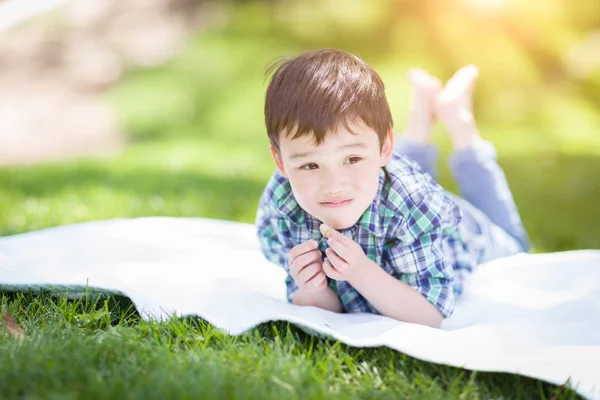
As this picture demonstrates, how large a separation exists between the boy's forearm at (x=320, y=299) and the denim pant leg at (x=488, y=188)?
1.02 meters

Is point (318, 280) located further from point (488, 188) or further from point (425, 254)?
point (488, 188)

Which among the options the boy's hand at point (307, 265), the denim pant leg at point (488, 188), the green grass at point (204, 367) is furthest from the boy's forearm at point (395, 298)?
the denim pant leg at point (488, 188)

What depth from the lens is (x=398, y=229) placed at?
2.16m

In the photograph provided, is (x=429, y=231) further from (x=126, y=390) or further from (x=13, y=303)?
(x=13, y=303)

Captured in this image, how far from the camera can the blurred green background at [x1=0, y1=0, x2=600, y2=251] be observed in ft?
12.4

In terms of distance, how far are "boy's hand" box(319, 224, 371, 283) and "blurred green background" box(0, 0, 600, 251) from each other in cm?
158

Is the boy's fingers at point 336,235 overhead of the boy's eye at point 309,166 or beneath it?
beneath

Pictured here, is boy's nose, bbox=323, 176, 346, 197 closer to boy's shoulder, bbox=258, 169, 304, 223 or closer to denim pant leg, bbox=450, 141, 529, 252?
boy's shoulder, bbox=258, 169, 304, 223

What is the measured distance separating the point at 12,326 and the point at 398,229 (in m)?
1.15

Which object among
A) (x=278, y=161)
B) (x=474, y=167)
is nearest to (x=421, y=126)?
(x=474, y=167)

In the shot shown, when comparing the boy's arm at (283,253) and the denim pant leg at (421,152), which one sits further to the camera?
the denim pant leg at (421,152)

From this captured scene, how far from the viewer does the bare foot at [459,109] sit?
3.01 meters

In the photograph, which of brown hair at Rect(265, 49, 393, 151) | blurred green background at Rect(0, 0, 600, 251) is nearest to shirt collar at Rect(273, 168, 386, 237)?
brown hair at Rect(265, 49, 393, 151)

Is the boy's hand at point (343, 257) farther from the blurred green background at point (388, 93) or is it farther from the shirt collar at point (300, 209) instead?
the blurred green background at point (388, 93)
